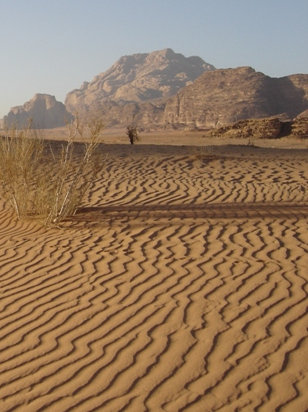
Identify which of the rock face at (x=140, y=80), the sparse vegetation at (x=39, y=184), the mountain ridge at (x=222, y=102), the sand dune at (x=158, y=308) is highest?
the rock face at (x=140, y=80)

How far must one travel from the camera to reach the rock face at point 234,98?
55.7 meters

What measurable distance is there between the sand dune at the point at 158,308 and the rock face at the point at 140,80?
336 ft

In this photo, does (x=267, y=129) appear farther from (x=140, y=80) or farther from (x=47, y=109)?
(x=140, y=80)

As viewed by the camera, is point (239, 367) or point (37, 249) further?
point (37, 249)

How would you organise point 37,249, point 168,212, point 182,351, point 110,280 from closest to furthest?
1. point 182,351
2. point 110,280
3. point 37,249
4. point 168,212

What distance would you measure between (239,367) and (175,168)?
382 inches

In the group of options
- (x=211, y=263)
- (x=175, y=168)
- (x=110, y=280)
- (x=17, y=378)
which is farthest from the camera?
(x=175, y=168)

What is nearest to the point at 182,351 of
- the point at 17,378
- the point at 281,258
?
the point at 17,378

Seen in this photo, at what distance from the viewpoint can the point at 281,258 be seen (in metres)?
5.85

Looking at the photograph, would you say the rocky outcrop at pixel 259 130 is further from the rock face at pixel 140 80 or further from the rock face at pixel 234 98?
the rock face at pixel 140 80

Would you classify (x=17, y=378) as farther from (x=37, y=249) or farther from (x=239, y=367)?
(x=37, y=249)

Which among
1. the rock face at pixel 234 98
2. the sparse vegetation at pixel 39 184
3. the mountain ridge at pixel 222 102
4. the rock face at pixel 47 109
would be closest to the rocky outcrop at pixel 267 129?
the mountain ridge at pixel 222 102

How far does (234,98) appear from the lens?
5775 centimetres

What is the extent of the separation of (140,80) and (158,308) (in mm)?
138624
